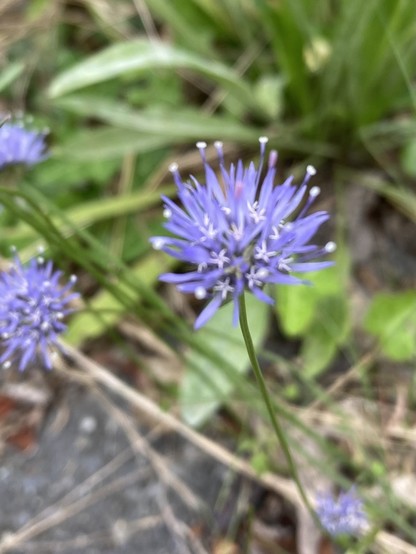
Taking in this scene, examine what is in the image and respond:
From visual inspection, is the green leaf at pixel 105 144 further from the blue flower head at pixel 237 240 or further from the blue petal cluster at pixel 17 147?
the blue flower head at pixel 237 240

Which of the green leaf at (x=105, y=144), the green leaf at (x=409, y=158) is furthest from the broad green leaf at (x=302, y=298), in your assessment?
the green leaf at (x=105, y=144)

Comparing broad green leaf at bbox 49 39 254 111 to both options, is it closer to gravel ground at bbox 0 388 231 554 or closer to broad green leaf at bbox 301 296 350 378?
broad green leaf at bbox 301 296 350 378

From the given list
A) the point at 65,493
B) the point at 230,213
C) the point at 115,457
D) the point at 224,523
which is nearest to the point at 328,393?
the point at 224,523

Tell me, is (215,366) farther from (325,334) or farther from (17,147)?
(17,147)

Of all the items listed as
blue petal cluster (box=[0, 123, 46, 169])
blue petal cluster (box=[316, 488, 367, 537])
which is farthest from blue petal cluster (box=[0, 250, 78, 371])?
blue petal cluster (box=[316, 488, 367, 537])

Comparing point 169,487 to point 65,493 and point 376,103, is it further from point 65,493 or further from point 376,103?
point 376,103

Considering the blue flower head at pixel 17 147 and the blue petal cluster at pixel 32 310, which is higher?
the blue flower head at pixel 17 147

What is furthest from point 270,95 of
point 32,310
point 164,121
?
point 32,310
